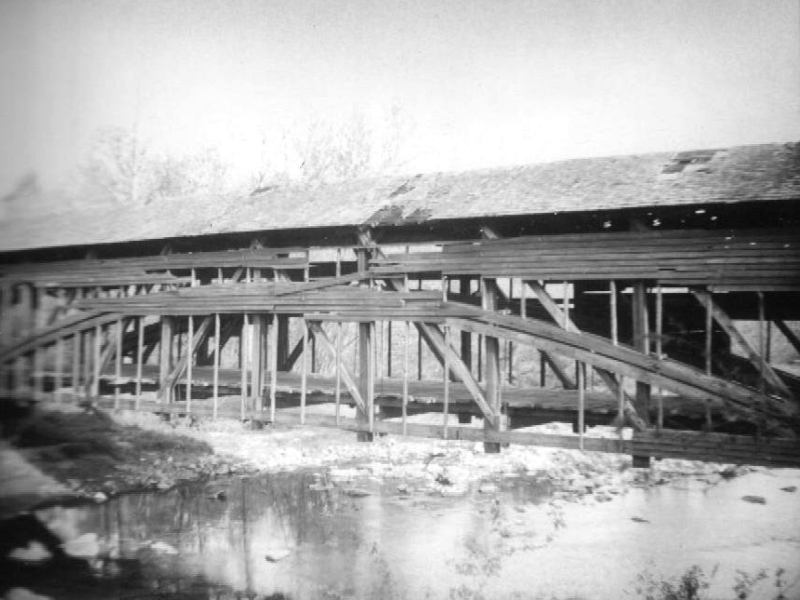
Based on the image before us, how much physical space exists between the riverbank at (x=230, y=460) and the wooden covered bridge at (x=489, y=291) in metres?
2.00

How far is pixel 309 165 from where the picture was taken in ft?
97.3

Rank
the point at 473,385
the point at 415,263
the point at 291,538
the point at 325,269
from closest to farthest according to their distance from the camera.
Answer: the point at 473,385
the point at 415,263
the point at 291,538
the point at 325,269

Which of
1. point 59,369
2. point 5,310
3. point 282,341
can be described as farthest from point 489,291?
point 5,310

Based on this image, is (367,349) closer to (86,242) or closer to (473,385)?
(473,385)

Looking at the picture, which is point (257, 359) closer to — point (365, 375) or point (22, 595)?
point (365, 375)

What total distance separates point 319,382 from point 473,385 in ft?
14.9

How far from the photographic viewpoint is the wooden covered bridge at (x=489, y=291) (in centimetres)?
786

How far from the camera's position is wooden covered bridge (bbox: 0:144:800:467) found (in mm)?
7859

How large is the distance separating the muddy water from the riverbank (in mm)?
737

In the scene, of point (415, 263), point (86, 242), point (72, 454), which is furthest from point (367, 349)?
point (72, 454)

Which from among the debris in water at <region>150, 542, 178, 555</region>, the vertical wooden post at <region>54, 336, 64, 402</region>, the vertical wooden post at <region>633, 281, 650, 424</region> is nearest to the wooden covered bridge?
the vertical wooden post at <region>633, 281, 650, 424</region>

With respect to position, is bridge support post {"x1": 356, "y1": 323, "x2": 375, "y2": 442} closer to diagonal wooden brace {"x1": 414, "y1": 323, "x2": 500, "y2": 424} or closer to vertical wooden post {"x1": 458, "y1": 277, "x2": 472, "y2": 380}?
diagonal wooden brace {"x1": 414, "y1": 323, "x2": 500, "y2": 424}

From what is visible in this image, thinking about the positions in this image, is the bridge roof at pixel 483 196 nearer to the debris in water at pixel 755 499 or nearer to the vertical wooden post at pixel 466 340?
the vertical wooden post at pixel 466 340

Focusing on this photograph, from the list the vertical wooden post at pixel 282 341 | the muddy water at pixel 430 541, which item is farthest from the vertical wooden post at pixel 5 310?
the vertical wooden post at pixel 282 341
